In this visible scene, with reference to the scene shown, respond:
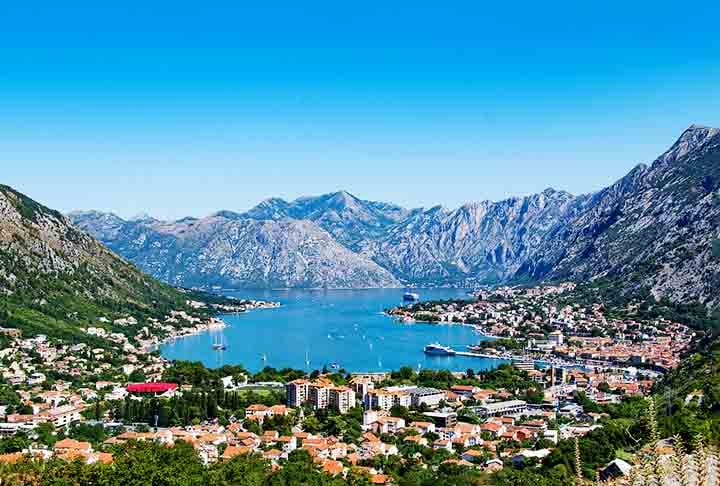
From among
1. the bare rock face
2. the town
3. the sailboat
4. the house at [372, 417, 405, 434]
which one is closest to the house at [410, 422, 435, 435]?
the town

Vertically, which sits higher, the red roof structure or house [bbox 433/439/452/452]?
the red roof structure

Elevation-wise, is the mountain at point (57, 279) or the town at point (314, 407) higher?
the mountain at point (57, 279)

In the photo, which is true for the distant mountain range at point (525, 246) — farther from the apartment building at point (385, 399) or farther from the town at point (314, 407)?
the apartment building at point (385, 399)

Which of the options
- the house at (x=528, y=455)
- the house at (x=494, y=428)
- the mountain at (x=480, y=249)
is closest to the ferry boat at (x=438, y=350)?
the house at (x=494, y=428)

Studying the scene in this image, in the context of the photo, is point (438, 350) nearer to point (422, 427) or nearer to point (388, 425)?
point (422, 427)

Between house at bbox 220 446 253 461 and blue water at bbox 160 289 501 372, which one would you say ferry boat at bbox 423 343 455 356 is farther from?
house at bbox 220 446 253 461
